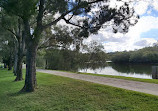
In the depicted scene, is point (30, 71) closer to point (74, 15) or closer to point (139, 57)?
point (74, 15)

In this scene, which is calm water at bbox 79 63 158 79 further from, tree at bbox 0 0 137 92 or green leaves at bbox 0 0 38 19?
green leaves at bbox 0 0 38 19

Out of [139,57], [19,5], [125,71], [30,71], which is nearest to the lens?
[19,5]

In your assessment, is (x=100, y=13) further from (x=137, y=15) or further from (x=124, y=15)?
(x=137, y=15)

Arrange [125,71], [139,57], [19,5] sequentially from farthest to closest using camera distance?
[139,57], [125,71], [19,5]

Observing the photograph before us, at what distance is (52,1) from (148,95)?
19.0 feet

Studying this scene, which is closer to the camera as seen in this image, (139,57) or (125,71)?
(125,71)

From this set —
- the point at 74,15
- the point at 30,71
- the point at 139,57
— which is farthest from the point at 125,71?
the point at 139,57

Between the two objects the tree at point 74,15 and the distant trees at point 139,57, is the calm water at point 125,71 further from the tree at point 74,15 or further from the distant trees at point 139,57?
the distant trees at point 139,57

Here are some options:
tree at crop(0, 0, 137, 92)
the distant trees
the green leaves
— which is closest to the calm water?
tree at crop(0, 0, 137, 92)

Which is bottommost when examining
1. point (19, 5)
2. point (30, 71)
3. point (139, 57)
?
point (30, 71)

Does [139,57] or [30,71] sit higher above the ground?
[139,57]

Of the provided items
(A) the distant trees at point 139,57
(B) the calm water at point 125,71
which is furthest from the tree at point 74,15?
(A) the distant trees at point 139,57

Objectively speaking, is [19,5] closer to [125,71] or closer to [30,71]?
[30,71]

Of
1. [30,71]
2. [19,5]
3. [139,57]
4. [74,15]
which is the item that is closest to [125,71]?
[74,15]
